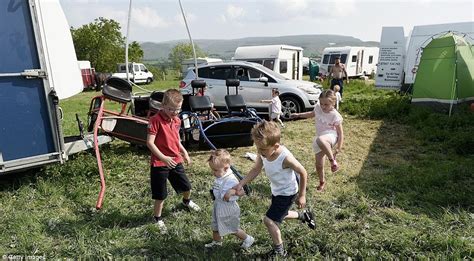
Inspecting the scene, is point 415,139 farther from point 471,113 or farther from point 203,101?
point 203,101

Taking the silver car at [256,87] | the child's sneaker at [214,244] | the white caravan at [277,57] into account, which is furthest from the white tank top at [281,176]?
the white caravan at [277,57]

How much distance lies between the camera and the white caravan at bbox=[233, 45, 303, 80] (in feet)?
59.7

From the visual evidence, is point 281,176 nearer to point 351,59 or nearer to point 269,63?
point 269,63

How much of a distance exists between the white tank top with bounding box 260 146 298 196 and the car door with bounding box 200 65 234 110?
7430 mm

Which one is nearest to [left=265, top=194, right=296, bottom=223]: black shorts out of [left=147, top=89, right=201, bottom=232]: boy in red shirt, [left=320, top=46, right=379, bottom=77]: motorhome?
[left=147, top=89, right=201, bottom=232]: boy in red shirt

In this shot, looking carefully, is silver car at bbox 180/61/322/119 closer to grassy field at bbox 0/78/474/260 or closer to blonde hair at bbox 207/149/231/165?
grassy field at bbox 0/78/474/260

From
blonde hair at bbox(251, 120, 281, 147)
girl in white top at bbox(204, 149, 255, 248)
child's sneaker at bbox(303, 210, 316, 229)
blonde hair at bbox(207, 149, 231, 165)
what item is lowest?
child's sneaker at bbox(303, 210, 316, 229)

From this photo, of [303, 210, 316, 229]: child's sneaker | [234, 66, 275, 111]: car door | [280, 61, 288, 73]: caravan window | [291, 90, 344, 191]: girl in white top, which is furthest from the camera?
[280, 61, 288, 73]: caravan window

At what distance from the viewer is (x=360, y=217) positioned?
3896 millimetres

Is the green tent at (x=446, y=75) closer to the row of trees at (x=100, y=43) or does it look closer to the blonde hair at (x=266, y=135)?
the blonde hair at (x=266, y=135)

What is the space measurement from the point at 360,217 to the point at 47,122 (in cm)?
385

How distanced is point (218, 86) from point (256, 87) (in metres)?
1.10

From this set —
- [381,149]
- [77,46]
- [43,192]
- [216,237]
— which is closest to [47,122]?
[43,192]

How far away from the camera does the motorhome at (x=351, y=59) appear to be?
82.4 feet
